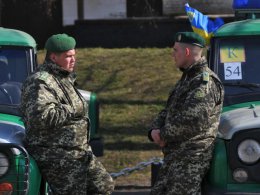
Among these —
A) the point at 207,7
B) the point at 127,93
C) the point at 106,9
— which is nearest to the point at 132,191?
the point at 127,93

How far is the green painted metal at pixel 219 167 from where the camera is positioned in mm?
5180

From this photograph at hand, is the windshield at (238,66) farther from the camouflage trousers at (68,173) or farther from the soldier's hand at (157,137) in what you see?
the camouflage trousers at (68,173)

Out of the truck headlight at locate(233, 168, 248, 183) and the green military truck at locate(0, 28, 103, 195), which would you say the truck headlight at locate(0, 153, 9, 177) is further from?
the truck headlight at locate(233, 168, 248, 183)

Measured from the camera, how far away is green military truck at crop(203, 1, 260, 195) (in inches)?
202

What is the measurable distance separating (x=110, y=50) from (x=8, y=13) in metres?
3.39

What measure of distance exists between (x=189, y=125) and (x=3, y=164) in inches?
53.6

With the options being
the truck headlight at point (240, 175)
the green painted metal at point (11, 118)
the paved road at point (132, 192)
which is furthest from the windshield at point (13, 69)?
the paved road at point (132, 192)

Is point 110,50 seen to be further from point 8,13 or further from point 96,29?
point 8,13

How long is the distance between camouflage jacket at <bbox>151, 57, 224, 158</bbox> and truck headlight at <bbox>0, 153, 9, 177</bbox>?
1.14 metres

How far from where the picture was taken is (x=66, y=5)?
18.1 meters

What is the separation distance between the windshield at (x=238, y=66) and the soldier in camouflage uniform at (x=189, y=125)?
2.62ft

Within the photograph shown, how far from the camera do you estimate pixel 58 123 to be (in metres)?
4.94

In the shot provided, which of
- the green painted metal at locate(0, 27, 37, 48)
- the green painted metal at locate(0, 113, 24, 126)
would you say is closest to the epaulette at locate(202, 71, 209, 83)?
the green painted metal at locate(0, 113, 24, 126)

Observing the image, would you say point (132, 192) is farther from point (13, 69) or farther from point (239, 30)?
point (239, 30)
